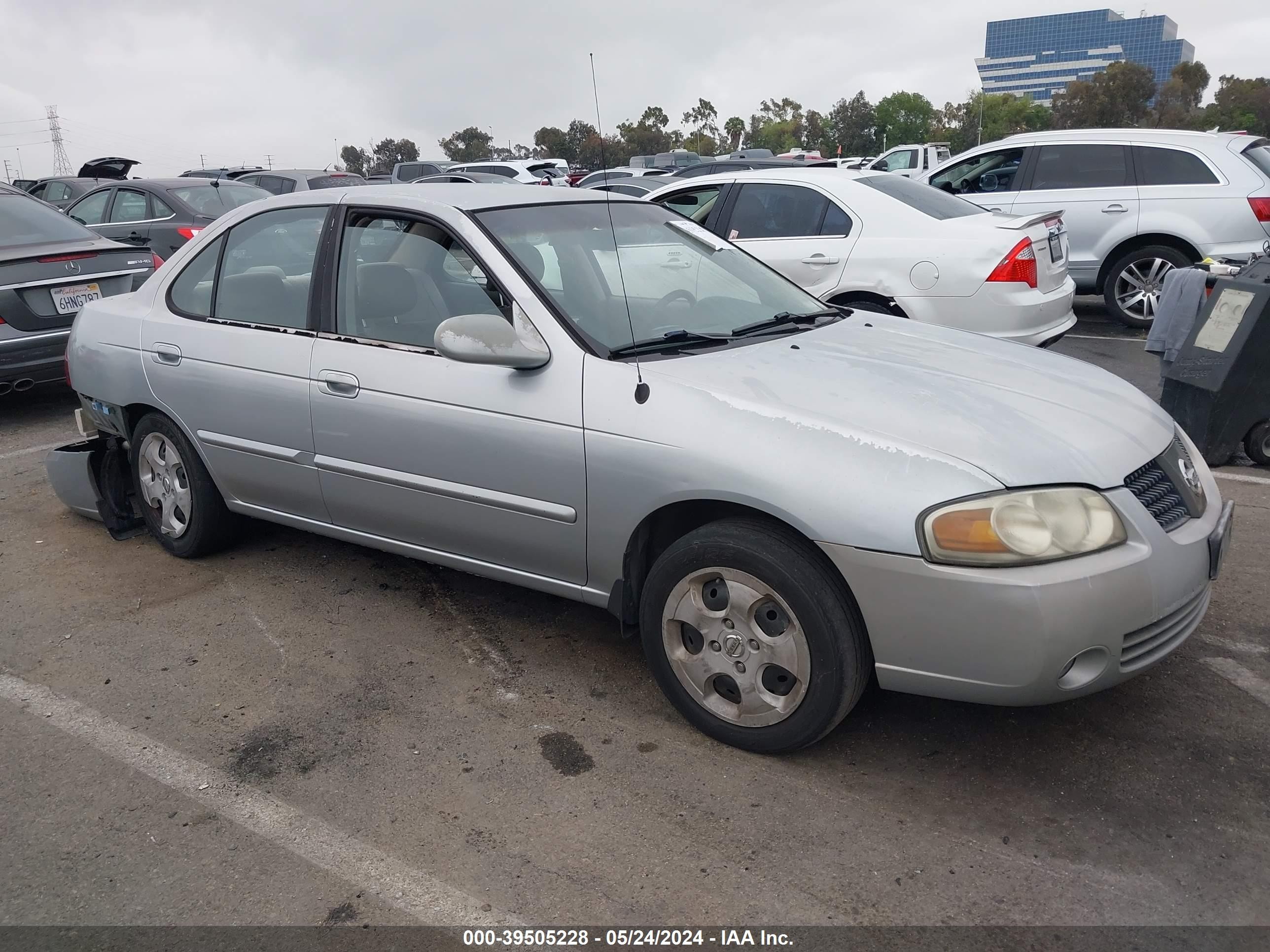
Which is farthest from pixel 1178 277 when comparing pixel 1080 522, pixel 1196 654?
pixel 1080 522

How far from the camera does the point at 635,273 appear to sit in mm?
3799

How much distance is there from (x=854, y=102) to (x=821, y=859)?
88028 mm

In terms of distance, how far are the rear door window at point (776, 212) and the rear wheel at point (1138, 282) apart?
4.18m

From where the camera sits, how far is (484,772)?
3070 mm

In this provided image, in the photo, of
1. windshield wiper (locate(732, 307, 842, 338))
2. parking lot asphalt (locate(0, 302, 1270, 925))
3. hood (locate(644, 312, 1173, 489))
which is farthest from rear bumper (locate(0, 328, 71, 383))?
hood (locate(644, 312, 1173, 489))

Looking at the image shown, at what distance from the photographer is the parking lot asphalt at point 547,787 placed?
254cm

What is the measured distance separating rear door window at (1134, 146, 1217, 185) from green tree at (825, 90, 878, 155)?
71.8 meters

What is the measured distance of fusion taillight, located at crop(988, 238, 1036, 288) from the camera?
21.1 feet

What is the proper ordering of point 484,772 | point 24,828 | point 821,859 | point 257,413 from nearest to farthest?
1. point 821,859
2. point 24,828
3. point 484,772
4. point 257,413

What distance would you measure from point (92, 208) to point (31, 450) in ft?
22.4

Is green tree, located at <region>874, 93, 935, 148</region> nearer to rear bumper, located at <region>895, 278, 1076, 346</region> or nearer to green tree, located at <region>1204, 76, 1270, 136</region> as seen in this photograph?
green tree, located at <region>1204, 76, 1270, 136</region>

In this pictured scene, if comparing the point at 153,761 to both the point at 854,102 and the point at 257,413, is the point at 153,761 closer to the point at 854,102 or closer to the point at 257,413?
the point at 257,413

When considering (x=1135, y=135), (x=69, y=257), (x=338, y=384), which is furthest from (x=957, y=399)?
(x=1135, y=135)

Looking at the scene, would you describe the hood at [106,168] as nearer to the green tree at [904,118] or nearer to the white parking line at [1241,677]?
the white parking line at [1241,677]
